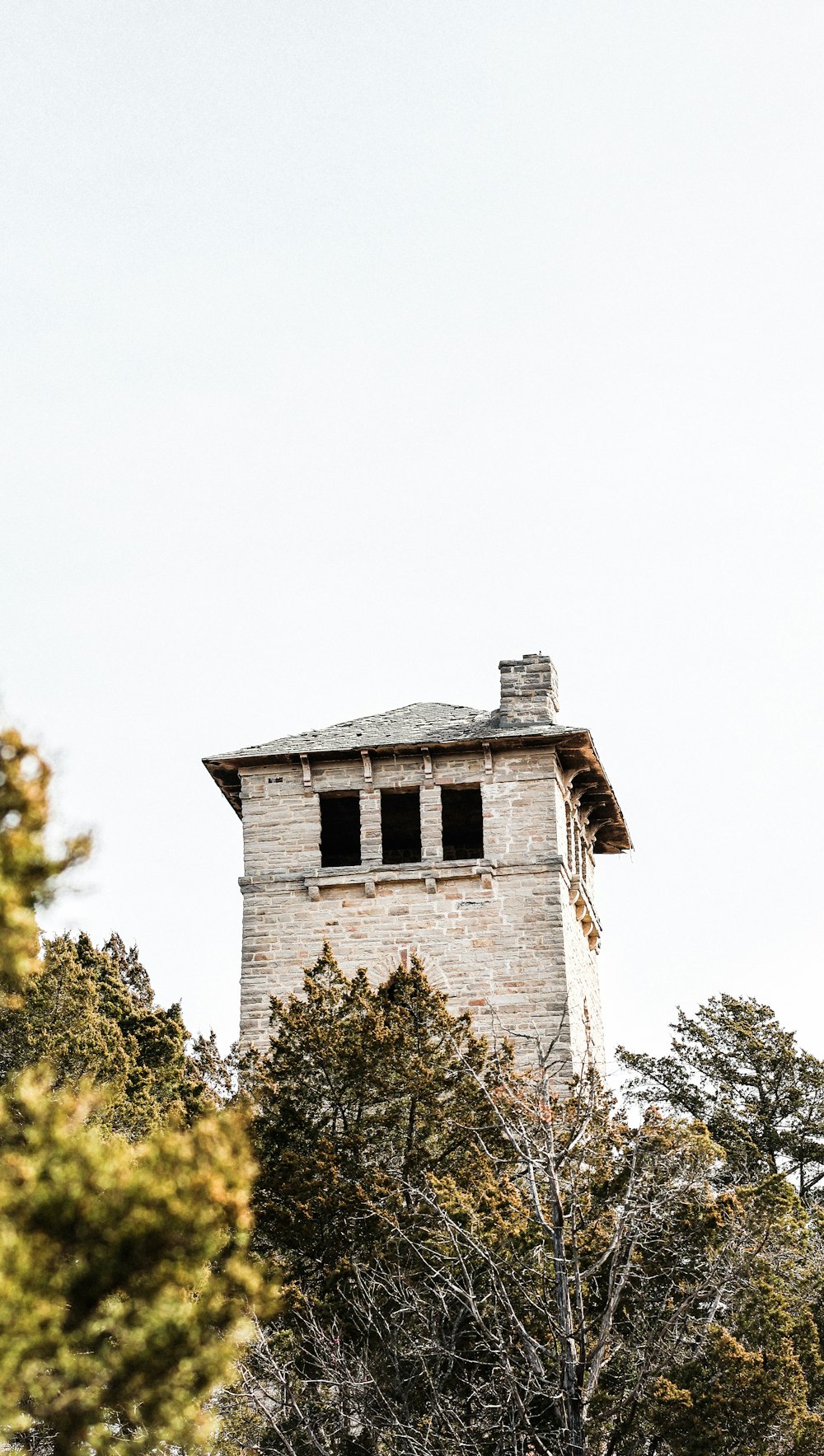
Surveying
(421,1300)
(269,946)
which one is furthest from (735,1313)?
(269,946)

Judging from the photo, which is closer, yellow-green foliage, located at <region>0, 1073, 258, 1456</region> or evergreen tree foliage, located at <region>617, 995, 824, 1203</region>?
yellow-green foliage, located at <region>0, 1073, 258, 1456</region>

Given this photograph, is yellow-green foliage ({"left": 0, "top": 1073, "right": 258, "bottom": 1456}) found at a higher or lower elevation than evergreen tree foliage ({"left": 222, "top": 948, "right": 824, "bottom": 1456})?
higher

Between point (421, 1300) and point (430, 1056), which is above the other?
point (430, 1056)

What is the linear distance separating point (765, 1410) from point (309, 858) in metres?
10.7

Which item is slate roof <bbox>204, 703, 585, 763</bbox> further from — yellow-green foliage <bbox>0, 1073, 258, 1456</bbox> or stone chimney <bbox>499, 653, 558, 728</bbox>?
yellow-green foliage <bbox>0, 1073, 258, 1456</bbox>

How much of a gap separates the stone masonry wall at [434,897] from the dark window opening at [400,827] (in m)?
1.02

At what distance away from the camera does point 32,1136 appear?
18.7ft

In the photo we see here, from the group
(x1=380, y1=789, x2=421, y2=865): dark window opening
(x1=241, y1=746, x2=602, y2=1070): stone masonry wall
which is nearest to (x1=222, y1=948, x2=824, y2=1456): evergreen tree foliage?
(x1=241, y1=746, x2=602, y2=1070): stone masonry wall

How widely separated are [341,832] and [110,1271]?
19471 millimetres

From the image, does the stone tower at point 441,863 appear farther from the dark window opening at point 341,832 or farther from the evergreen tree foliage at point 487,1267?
the evergreen tree foliage at point 487,1267

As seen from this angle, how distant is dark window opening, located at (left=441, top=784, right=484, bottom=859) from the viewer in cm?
2388

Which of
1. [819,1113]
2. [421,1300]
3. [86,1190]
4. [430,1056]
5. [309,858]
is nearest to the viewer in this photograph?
[86,1190]

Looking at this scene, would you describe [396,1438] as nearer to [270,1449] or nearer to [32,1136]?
[270,1449]

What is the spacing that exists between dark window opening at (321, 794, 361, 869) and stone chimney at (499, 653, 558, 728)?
2.78 m
